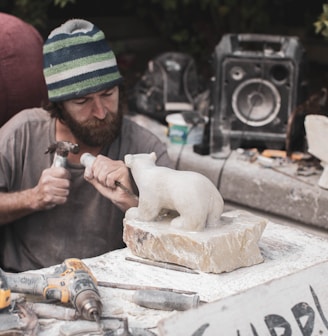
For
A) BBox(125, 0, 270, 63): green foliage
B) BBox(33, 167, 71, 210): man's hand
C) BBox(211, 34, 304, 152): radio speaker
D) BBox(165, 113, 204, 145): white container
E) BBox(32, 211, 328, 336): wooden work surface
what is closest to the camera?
BBox(32, 211, 328, 336): wooden work surface

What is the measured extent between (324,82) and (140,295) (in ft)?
16.9

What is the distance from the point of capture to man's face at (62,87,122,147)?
297cm

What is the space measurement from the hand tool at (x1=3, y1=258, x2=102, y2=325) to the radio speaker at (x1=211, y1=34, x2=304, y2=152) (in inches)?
88.3

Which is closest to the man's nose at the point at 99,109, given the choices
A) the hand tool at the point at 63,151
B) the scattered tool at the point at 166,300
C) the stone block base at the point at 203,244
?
the hand tool at the point at 63,151

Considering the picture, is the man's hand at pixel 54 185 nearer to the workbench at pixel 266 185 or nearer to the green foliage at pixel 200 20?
the workbench at pixel 266 185

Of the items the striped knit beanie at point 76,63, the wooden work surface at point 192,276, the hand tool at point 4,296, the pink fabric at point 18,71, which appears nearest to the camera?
the hand tool at point 4,296

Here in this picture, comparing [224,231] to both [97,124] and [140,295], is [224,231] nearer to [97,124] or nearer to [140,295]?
[140,295]

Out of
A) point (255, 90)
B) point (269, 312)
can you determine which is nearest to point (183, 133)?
point (255, 90)

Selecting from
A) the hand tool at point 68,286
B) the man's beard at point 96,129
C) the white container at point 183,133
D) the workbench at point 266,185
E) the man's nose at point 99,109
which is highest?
the man's nose at point 99,109

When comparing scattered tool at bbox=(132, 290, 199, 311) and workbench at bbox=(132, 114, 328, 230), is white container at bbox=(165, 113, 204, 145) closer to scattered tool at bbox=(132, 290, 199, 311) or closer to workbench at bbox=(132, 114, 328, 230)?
workbench at bbox=(132, 114, 328, 230)

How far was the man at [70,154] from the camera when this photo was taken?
2934 mm

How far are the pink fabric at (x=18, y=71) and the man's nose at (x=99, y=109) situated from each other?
1.97 feet

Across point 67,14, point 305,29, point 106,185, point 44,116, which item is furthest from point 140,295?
point 305,29

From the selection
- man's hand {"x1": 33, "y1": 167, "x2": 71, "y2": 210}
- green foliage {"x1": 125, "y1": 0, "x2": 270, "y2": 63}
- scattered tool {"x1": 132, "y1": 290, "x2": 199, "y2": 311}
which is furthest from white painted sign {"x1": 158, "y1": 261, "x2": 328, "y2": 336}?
green foliage {"x1": 125, "y1": 0, "x2": 270, "y2": 63}
